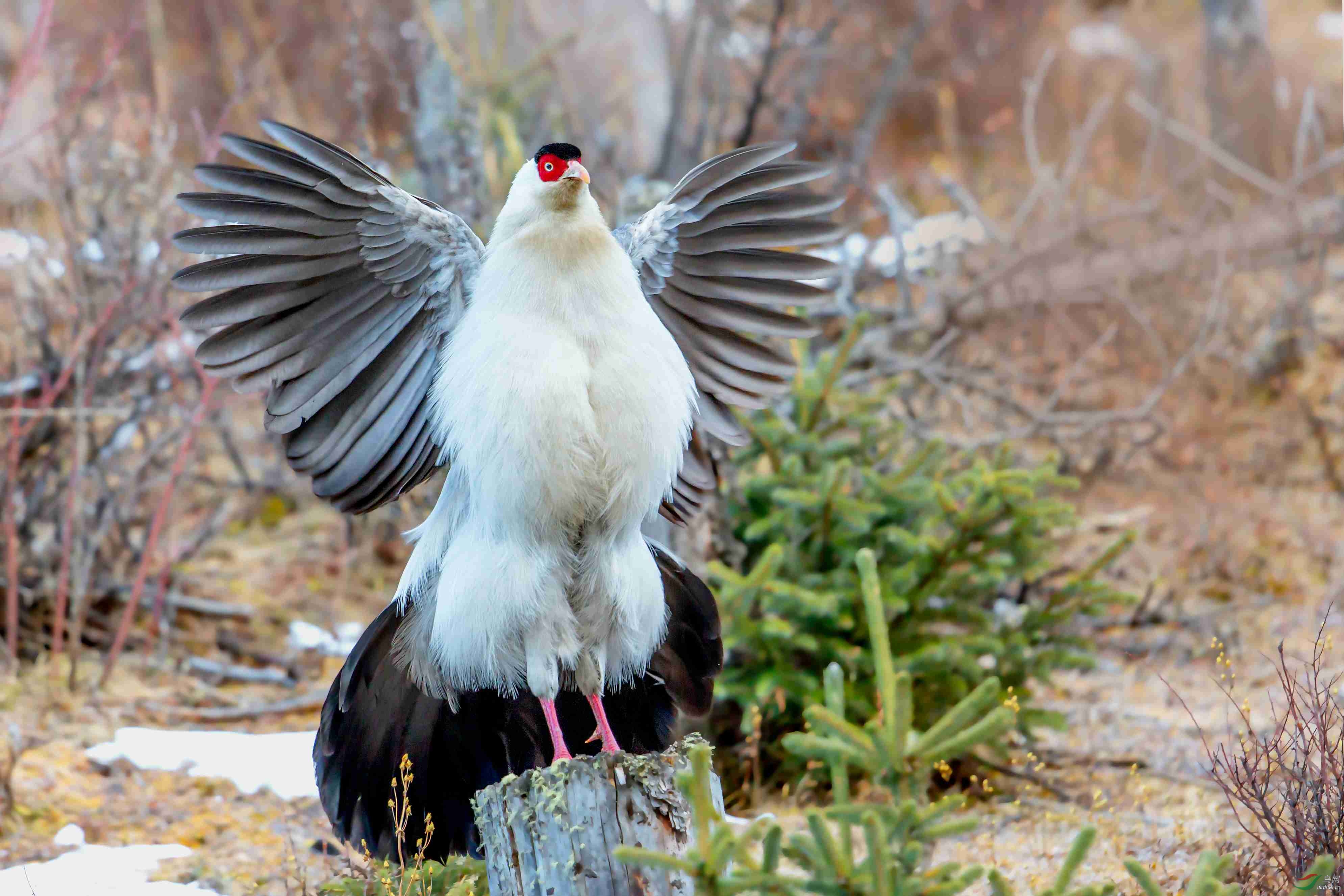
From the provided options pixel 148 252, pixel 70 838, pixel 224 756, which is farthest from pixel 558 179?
pixel 148 252

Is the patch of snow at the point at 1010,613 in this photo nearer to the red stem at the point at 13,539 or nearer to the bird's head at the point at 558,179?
the bird's head at the point at 558,179

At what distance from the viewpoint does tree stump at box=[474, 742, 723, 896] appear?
107 inches

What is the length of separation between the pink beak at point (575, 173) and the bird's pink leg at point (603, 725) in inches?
54.8

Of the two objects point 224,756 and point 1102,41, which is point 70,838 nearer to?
point 224,756

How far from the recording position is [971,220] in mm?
7797

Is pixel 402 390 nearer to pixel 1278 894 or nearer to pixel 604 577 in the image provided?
pixel 604 577

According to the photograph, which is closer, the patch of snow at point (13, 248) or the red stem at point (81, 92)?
the red stem at point (81, 92)

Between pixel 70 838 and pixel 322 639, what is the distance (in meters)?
2.01

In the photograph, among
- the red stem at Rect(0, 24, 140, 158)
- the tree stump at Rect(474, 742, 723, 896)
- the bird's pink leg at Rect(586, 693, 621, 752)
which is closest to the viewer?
the tree stump at Rect(474, 742, 723, 896)

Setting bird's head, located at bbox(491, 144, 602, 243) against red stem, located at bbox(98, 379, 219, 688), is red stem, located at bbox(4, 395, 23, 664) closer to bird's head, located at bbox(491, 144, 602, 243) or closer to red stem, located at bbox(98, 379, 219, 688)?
red stem, located at bbox(98, 379, 219, 688)

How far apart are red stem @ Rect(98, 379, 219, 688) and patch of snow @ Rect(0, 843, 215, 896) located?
126 centimetres

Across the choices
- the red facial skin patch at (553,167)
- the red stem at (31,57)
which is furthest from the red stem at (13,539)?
the red facial skin patch at (553,167)

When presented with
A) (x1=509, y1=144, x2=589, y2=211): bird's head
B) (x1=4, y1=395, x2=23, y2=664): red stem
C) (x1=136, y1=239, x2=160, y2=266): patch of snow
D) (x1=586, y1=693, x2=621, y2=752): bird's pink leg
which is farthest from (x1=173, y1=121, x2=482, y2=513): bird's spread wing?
(x1=136, y1=239, x2=160, y2=266): patch of snow

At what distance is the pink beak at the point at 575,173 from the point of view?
10.5 feet
